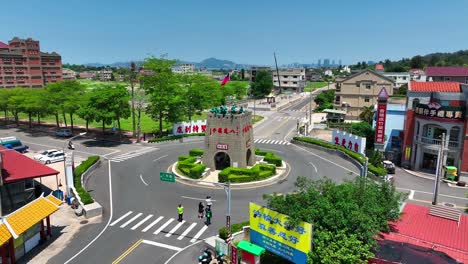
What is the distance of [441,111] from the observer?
4056cm

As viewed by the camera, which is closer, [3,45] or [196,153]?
[196,153]

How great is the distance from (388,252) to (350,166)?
27.5 m

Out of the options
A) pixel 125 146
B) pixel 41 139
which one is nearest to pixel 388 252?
pixel 125 146

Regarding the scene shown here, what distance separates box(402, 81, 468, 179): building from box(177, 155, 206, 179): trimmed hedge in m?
27.3

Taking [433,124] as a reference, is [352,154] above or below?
below

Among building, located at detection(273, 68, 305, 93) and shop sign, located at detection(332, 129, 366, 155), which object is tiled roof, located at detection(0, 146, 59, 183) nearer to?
shop sign, located at detection(332, 129, 366, 155)

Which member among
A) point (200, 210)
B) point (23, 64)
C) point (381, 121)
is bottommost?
point (200, 210)

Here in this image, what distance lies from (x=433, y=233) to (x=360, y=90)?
61.9 m

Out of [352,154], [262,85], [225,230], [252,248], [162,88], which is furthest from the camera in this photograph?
[262,85]

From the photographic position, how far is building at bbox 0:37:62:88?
12344 centimetres

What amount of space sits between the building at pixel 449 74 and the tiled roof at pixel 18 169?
113550 millimetres

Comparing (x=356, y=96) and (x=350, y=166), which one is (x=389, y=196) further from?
(x=356, y=96)

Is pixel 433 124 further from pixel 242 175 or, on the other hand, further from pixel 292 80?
pixel 292 80

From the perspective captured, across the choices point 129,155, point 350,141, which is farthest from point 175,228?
point 350,141
